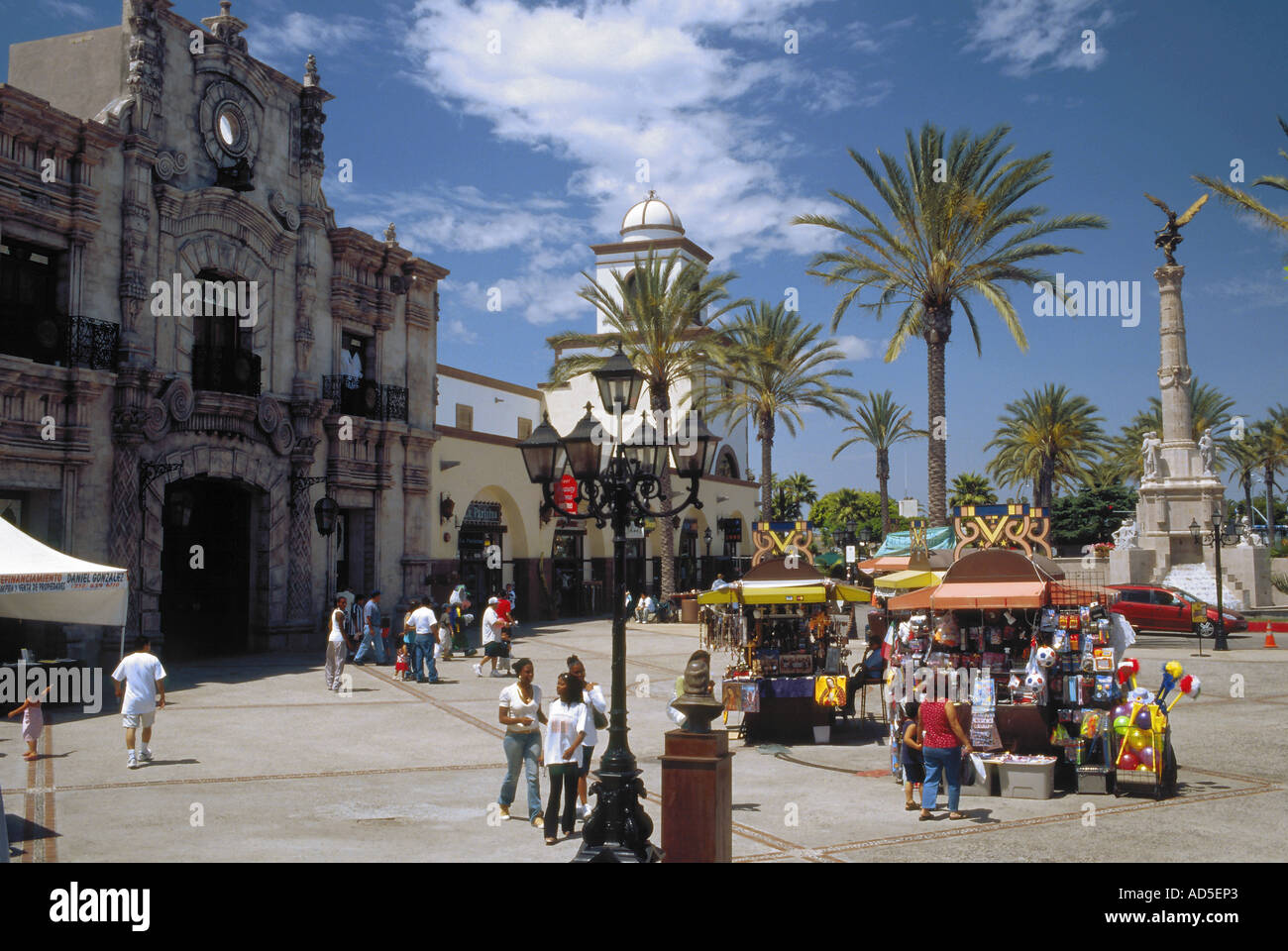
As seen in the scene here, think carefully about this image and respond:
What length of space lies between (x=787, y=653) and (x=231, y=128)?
721 inches

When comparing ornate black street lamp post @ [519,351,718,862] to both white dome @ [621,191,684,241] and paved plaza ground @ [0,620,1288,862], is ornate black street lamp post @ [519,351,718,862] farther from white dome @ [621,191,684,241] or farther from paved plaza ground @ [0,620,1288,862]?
white dome @ [621,191,684,241]

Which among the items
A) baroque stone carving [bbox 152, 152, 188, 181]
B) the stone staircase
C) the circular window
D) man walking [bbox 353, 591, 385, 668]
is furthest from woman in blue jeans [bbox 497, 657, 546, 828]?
the stone staircase

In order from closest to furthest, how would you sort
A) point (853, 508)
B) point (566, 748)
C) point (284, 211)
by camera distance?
1. point (566, 748)
2. point (284, 211)
3. point (853, 508)

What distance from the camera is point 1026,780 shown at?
11.0m

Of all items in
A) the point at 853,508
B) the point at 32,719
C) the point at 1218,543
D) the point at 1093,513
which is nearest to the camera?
the point at 32,719

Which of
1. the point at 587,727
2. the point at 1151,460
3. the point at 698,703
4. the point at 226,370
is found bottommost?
the point at 587,727

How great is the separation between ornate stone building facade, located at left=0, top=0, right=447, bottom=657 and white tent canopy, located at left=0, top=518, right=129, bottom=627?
8117 mm

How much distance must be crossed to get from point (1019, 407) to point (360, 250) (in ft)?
138

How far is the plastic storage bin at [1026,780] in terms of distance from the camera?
1089 centimetres

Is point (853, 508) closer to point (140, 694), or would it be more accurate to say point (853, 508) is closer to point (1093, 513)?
point (1093, 513)

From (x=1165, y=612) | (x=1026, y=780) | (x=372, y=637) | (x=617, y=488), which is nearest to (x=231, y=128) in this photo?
(x=372, y=637)

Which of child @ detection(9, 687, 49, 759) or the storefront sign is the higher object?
the storefront sign

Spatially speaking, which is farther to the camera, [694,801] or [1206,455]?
[1206,455]

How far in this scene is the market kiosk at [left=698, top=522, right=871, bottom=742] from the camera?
14.6 metres
